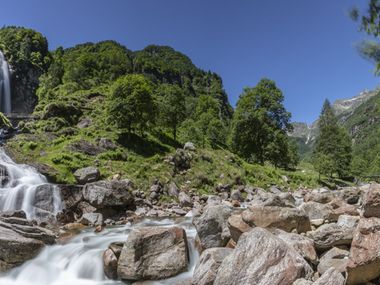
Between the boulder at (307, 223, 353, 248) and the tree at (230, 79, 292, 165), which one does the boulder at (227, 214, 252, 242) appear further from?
the tree at (230, 79, 292, 165)

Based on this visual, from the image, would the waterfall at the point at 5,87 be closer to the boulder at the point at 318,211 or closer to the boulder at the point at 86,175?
the boulder at the point at 86,175

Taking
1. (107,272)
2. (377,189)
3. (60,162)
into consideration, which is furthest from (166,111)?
(377,189)

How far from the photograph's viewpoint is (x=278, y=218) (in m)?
13.5

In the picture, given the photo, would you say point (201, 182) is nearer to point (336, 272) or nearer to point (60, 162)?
point (60, 162)

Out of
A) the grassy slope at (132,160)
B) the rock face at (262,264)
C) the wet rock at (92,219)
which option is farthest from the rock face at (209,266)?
the grassy slope at (132,160)

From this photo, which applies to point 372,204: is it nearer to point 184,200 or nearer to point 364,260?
point 364,260

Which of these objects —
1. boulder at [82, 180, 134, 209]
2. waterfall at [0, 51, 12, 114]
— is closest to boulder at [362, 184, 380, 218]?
boulder at [82, 180, 134, 209]

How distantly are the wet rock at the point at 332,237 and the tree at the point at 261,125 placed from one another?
51976 millimetres

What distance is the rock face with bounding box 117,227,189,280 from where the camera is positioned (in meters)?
13.4

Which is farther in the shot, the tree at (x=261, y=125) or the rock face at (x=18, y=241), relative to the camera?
the tree at (x=261, y=125)

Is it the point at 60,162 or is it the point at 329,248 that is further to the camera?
the point at 60,162

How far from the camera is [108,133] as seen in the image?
5044 cm

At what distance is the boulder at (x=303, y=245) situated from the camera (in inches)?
433

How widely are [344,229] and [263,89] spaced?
190 ft
